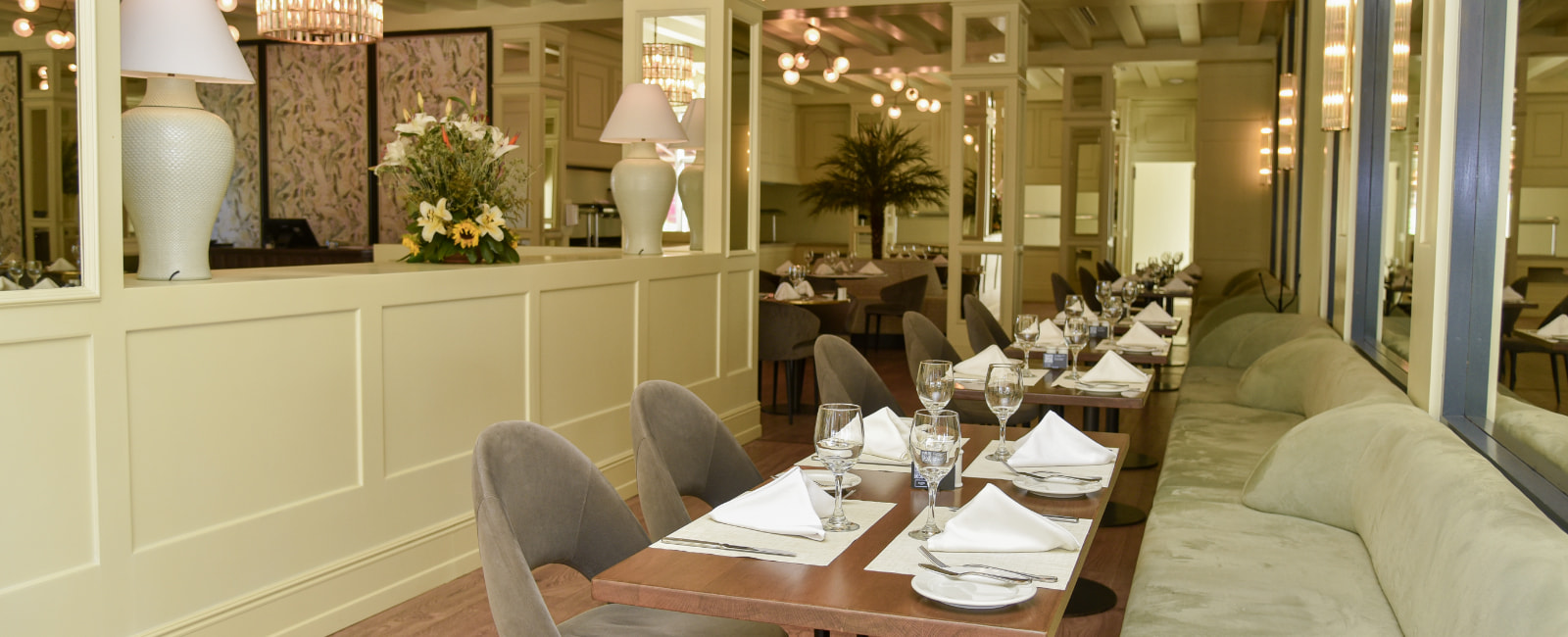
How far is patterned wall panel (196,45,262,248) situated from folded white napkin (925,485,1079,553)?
11.1 meters

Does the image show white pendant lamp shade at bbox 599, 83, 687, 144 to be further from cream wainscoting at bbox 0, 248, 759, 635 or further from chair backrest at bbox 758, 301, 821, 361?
chair backrest at bbox 758, 301, 821, 361

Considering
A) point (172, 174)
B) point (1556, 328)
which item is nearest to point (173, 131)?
point (172, 174)

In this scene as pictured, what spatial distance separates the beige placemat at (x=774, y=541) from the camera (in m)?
1.86

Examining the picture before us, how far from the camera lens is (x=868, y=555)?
6.14 ft

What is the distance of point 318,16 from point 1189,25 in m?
8.33

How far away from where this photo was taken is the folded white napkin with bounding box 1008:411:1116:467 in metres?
2.51

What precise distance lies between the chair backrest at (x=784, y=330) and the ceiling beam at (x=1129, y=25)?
528 cm

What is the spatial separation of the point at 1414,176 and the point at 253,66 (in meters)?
10.8

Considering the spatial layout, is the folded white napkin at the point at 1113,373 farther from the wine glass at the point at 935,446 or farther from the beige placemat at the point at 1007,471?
the wine glass at the point at 935,446

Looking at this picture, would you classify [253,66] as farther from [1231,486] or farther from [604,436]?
[1231,486]

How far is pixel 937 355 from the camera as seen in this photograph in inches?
195

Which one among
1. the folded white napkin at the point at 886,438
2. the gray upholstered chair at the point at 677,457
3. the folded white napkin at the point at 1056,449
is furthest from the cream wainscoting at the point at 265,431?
the folded white napkin at the point at 1056,449

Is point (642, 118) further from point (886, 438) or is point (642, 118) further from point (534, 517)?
point (534, 517)

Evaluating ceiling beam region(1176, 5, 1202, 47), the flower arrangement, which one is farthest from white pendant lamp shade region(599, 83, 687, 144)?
ceiling beam region(1176, 5, 1202, 47)
